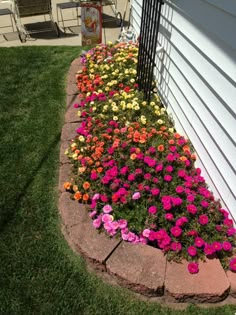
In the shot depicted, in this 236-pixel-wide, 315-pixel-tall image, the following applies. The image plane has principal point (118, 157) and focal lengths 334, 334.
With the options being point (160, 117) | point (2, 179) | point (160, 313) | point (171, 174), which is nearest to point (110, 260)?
point (160, 313)

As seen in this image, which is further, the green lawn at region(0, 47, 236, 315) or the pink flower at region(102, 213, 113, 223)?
the pink flower at region(102, 213, 113, 223)

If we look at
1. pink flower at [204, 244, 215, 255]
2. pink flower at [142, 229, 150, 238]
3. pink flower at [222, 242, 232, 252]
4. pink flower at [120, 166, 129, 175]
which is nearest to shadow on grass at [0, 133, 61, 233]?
pink flower at [120, 166, 129, 175]

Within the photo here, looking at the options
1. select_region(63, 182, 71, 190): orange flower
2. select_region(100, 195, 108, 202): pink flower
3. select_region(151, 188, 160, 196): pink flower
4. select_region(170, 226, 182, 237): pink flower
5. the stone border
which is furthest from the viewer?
select_region(63, 182, 71, 190): orange flower

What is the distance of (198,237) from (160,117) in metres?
1.84

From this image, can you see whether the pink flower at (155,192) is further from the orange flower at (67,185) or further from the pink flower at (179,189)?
→ the orange flower at (67,185)

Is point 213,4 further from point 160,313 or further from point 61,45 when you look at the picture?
point 61,45

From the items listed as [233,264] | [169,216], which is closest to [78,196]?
[169,216]

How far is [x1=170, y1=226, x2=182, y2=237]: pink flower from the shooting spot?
2.63m

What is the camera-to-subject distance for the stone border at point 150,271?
2414mm

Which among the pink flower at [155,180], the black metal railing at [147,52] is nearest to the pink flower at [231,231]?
the pink flower at [155,180]

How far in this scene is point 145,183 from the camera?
9.96ft

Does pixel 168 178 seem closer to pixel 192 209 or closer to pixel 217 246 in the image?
pixel 192 209

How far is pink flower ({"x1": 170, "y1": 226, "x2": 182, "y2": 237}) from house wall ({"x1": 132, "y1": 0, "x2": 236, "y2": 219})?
1.55 ft

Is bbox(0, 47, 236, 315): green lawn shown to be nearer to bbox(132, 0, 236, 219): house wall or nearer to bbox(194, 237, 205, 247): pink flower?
bbox(194, 237, 205, 247): pink flower
